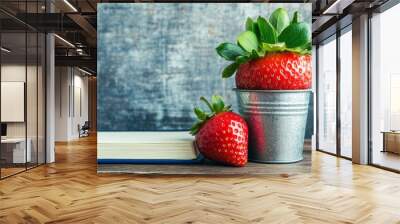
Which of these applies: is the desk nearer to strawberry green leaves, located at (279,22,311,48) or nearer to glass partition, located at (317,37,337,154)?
strawberry green leaves, located at (279,22,311,48)

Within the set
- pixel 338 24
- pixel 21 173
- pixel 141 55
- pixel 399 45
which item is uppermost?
pixel 338 24

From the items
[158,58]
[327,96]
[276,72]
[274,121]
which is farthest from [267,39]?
[327,96]

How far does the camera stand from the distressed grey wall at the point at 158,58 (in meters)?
3.60

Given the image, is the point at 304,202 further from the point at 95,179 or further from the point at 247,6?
the point at 95,179

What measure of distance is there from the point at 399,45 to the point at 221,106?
4267 mm

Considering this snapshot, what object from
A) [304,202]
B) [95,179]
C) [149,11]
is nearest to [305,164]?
[304,202]

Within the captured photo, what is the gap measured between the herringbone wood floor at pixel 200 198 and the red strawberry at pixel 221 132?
1.78 ft

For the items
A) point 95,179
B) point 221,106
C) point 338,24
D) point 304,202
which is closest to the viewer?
point 221,106

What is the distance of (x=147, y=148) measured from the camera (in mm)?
3182

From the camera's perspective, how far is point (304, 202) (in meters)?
3.46

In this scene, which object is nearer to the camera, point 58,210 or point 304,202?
point 58,210

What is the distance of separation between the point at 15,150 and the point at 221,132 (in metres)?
4.20

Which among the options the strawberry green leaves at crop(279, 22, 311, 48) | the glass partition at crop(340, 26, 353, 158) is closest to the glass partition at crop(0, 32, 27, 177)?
the strawberry green leaves at crop(279, 22, 311, 48)

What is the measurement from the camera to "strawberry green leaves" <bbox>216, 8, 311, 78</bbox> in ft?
6.02
